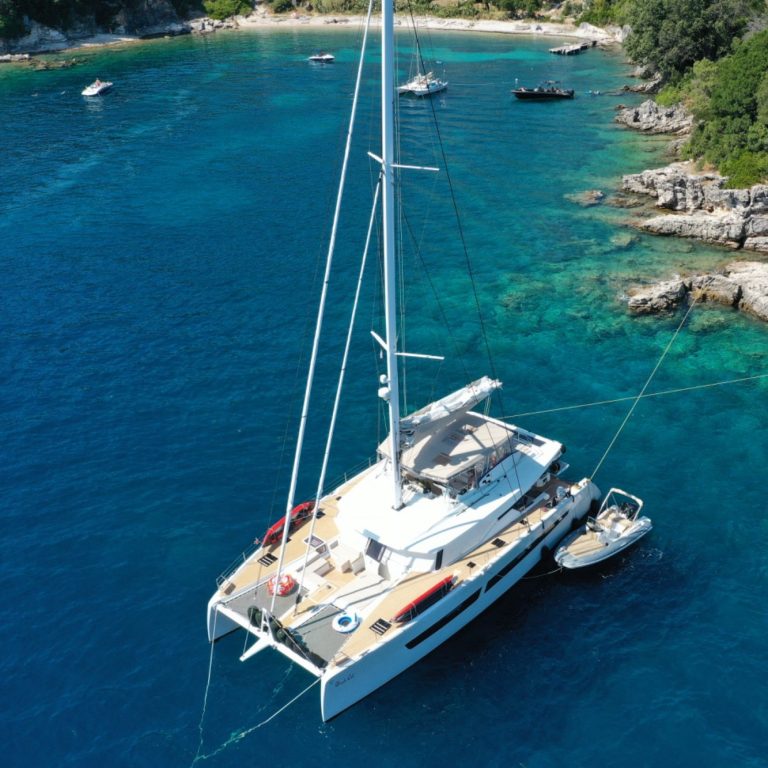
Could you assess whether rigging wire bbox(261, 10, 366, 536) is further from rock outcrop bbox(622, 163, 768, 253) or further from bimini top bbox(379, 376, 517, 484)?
rock outcrop bbox(622, 163, 768, 253)

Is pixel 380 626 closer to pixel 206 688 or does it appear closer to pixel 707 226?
pixel 206 688

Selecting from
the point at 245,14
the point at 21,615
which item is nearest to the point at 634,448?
the point at 21,615

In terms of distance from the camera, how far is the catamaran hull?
95.9 ft

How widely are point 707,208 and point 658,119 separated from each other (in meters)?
33.1

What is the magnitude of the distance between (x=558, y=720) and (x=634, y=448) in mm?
18159

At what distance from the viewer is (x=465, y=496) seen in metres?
35.1

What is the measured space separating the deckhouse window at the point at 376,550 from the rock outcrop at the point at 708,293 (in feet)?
104

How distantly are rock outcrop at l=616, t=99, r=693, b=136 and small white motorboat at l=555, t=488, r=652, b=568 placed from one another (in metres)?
71.0

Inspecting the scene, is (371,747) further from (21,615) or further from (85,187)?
(85,187)

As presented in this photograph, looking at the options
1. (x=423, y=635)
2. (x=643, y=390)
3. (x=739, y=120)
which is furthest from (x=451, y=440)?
(x=739, y=120)

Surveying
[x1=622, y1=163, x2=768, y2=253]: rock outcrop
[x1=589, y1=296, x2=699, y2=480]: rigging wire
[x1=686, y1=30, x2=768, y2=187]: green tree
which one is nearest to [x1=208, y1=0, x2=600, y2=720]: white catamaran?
[x1=589, y1=296, x2=699, y2=480]: rigging wire

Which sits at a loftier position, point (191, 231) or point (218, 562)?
point (191, 231)

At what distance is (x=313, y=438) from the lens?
45.7 m

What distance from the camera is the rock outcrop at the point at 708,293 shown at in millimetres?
55156
